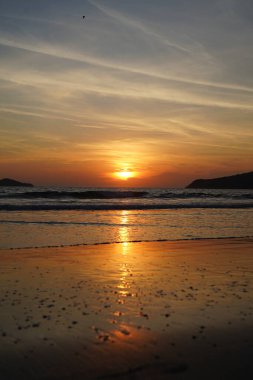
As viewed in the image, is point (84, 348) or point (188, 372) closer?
point (188, 372)

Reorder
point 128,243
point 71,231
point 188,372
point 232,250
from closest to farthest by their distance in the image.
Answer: point 188,372 < point 232,250 < point 128,243 < point 71,231

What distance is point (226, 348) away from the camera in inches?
226

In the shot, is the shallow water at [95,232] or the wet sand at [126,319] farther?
the shallow water at [95,232]

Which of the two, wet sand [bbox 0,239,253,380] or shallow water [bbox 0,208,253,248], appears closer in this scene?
wet sand [bbox 0,239,253,380]

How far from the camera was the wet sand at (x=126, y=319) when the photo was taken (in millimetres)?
5164

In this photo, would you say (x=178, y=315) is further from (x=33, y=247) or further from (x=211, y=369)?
(x=33, y=247)

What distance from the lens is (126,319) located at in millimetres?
6898

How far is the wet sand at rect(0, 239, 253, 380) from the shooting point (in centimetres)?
516

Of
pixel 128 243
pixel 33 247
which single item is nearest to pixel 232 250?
pixel 128 243

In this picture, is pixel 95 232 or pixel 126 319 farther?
pixel 95 232

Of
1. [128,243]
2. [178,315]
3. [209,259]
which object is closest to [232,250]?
[209,259]

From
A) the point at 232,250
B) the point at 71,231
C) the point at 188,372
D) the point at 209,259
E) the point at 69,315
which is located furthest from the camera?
the point at 71,231

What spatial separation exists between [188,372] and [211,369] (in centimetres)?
29

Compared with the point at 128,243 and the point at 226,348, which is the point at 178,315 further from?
the point at 128,243
